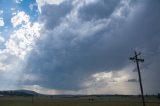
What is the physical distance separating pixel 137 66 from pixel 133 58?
5.32ft

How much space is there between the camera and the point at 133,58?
136 feet

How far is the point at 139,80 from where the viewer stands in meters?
39.3

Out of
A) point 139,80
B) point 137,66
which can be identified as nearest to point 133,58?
point 137,66

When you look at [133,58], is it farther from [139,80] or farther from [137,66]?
[139,80]

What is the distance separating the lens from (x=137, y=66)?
4088cm

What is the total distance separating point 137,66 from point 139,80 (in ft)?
9.01

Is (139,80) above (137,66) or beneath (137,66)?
beneath

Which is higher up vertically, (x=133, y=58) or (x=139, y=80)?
(x=133, y=58)
